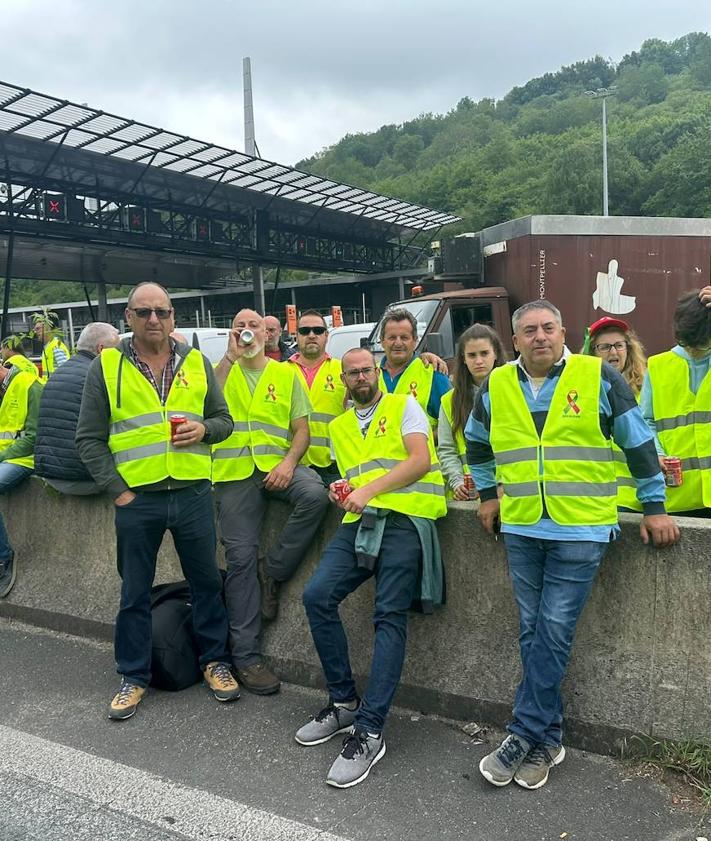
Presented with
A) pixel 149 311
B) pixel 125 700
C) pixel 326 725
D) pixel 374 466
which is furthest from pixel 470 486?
pixel 125 700

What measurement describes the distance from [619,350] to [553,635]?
1.99 metres

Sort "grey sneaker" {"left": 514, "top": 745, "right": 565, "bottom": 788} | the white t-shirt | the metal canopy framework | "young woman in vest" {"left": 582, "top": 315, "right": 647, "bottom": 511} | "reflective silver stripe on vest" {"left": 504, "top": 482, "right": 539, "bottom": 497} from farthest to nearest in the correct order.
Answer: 1. the metal canopy framework
2. "young woman in vest" {"left": 582, "top": 315, "right": 647, "bottom": 511}
3. the white t-shirt
4. "reflective silver stripe on vest" {"left": 504, "top": 482, "right": 539, "bottom": 497}
5. "grey sneaker" {"left": 514, "top": 745, "right": 565, "bottom": 788}

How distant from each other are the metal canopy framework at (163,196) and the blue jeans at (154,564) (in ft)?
51.3

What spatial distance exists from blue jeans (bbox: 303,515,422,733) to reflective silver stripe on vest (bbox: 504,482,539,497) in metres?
0.52

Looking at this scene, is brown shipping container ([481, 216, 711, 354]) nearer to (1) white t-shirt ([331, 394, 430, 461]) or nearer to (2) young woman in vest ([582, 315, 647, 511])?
(2) young woman in vest ([582, 315, 647, 511])

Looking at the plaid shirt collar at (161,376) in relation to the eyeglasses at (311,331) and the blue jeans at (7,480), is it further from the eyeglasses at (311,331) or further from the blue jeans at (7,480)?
the blue jeans at (7,480)

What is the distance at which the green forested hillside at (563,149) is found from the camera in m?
60.8

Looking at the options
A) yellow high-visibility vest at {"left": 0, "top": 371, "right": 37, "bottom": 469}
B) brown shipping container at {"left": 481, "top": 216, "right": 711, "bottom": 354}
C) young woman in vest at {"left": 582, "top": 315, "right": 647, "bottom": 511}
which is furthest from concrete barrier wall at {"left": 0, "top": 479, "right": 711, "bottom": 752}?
brown shipping container at {"left": 481, "top": 216, "right": 711, "bottom": 354}

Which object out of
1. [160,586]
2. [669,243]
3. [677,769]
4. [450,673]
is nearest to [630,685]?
[677,769]

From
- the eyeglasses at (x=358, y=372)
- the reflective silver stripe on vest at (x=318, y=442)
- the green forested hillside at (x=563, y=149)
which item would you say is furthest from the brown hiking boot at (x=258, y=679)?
the green forested hillside at (x=563, y=149)

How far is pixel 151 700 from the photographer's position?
371 cm

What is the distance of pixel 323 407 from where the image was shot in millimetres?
4602

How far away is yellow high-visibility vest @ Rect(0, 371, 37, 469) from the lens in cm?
509

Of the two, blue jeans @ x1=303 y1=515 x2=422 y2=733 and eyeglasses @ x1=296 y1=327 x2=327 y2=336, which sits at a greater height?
eyeglasses @ x1=296 y1=327 x2=327 y2=336
